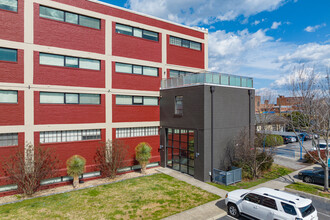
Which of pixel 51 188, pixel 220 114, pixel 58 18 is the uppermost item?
pixel 58 18

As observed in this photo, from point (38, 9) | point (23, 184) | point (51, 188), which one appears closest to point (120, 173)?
point (51, 188)

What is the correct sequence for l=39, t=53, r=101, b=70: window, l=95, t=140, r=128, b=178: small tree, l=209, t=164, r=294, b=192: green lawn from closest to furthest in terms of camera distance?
l=209, t=164, r=294, b=192: green lawn → l=39, t=53, r=101, b=70: window → l=95, t=140, r=128, b=178: small tree

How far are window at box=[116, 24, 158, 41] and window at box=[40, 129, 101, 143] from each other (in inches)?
378

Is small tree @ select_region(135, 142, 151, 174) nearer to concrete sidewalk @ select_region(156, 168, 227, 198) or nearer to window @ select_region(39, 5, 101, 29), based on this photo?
concrete sidewalk @ select_region(156, 168, 227, 198)

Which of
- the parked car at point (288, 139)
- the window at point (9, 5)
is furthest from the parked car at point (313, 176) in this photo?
the window at point (9, 5)

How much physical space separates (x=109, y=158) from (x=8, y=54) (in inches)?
421

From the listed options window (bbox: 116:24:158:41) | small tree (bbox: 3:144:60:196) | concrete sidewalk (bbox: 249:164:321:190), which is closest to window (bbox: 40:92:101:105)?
small tree (bbox: 3:144:60:196)

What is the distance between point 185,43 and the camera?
22.4 metres

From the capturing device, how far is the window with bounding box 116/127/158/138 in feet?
59.7

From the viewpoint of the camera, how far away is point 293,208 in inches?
325

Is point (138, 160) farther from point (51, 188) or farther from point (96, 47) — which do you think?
point (96, 47)

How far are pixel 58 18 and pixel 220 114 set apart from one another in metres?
15.4

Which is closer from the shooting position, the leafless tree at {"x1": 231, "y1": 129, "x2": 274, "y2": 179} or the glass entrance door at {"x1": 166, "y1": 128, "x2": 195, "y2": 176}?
the leafless tree at {"x1": 231, "y1": 129, "x2": 274, "y2": 179}

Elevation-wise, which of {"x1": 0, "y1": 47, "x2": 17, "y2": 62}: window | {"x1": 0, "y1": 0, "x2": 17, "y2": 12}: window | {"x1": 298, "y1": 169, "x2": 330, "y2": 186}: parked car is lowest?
{"x1": 298, "y1": 169, "x2": 330, "y2": 186}: parked car
